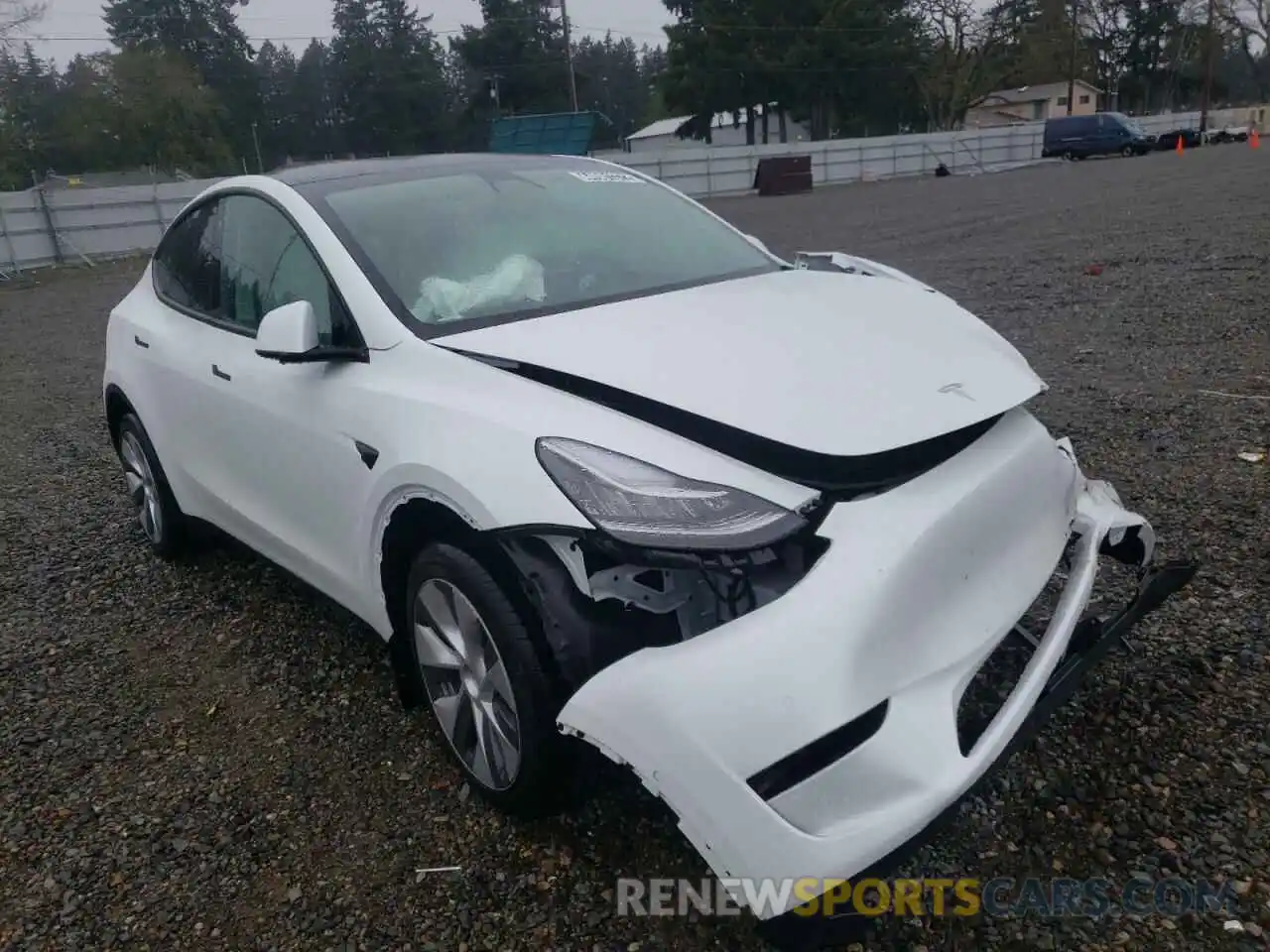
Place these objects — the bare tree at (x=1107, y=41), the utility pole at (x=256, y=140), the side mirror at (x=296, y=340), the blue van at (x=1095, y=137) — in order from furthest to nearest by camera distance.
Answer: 1. the bare tree at (x=1107, y=41)
2. the utility pole at (x=256, y=140)
3. the blue van at (x=1095, y=137)
4. the side mirror at (x=296, y=340)

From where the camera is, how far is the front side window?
299cm

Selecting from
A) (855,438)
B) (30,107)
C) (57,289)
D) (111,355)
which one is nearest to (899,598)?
(855,438)

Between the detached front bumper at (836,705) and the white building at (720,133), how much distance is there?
59676 mm

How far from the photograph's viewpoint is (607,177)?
387 centimetres

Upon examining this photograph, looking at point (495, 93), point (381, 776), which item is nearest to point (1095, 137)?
→ point (495, 93)

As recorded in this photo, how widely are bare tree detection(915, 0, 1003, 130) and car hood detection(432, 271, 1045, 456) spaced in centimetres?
6428

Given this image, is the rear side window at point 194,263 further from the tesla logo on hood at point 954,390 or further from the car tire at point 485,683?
the tesla logo on hood at point 954,390

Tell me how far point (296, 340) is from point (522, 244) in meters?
0.82

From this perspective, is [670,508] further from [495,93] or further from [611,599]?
[495,93]

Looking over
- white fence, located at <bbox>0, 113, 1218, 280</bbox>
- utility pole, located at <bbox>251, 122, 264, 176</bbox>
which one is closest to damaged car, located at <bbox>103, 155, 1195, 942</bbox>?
white fence, located at <bbox>0, 113, 1218, 280</bbox>

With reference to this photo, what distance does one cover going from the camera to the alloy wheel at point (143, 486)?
4387 mm

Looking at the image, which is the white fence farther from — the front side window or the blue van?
the front side window

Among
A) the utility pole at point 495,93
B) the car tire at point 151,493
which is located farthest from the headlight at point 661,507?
the utility pole at point 495,93

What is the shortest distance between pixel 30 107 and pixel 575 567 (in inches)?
2656
